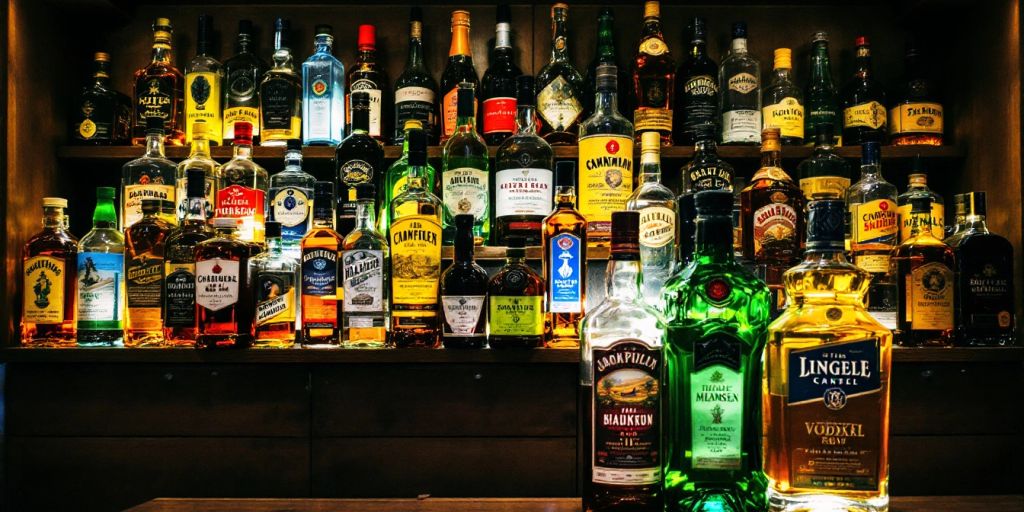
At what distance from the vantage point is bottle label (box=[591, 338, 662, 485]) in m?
0.82

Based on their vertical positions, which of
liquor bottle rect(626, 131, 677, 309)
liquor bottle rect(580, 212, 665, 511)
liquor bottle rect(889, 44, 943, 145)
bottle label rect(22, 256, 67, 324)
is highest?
liquor bottle rect(889, 44, 943, 145)

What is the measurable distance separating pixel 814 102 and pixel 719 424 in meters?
1.45

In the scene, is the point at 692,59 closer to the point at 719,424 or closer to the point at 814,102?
the point at 814,102

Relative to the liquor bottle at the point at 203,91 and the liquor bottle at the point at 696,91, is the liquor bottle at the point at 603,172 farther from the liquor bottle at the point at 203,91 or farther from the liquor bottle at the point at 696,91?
the liquor bottle at the point at 203,91

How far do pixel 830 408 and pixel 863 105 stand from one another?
1368 millimetres

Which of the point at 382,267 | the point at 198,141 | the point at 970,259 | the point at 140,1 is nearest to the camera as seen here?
the point at 382,267

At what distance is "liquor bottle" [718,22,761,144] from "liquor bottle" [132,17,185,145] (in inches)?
55.3

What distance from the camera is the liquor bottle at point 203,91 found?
1.91 m

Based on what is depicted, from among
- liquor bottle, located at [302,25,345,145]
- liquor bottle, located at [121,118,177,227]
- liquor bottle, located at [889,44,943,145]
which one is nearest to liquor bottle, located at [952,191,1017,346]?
liquor bottle, located at [889,44,943,145]

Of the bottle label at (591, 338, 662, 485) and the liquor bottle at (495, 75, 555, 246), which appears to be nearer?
the bottle label at (591, 338, 662, 485)

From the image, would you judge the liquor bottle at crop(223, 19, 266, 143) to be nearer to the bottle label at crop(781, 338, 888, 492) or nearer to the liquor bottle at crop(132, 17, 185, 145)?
the liquor bottle at crop(132, 17, 185, 145)

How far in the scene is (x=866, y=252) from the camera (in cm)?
179

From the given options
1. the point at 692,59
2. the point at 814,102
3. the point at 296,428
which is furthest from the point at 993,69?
the point at 296,428

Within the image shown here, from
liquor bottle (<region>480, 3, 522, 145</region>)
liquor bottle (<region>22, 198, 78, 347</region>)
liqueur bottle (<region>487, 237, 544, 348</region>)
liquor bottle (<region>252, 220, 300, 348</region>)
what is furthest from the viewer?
liquor bottle (<region>480, 3, 522, 145</region>)
